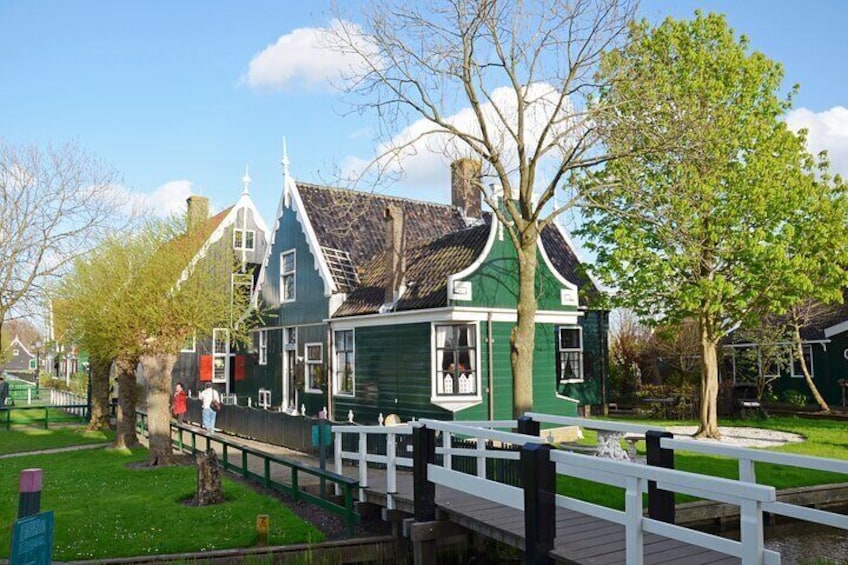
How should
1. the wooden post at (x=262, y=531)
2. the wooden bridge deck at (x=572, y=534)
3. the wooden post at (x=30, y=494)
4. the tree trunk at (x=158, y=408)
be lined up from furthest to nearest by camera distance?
the tree trunk at (x=158, y=408) < the wooden post at (x=262, y=531) < the wooden bridge deck at (x=572, y=534) < the wooden post at (x=30, y=494)

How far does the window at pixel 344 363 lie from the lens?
66.2 feet

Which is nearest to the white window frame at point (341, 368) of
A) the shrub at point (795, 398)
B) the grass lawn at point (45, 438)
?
the grass lawn at point (45, 438)

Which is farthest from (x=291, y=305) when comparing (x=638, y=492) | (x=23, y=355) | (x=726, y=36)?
(x=23, y=355)

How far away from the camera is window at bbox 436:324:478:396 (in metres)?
17.1

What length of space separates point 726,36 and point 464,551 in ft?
48.7

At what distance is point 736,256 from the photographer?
17562 mm

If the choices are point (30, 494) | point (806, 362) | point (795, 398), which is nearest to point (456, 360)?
point (30, 494)

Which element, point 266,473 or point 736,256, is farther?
point 736,256

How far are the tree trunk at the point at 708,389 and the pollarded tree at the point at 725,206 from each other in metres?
0.03

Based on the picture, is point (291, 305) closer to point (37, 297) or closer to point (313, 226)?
point (313, 226)

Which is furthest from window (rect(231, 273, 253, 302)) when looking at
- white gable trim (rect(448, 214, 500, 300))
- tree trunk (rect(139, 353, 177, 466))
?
white gable trim (rect(448, 214, 500, 300))

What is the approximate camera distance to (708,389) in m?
18.0

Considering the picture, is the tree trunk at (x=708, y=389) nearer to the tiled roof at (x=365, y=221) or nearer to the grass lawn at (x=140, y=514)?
the tiled roof at (x=365, y=221)

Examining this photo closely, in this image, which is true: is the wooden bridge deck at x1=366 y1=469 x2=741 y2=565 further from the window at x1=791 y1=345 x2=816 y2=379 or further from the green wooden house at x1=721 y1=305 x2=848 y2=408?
the window at x1=791 y1=345 x2=816 y2=379
